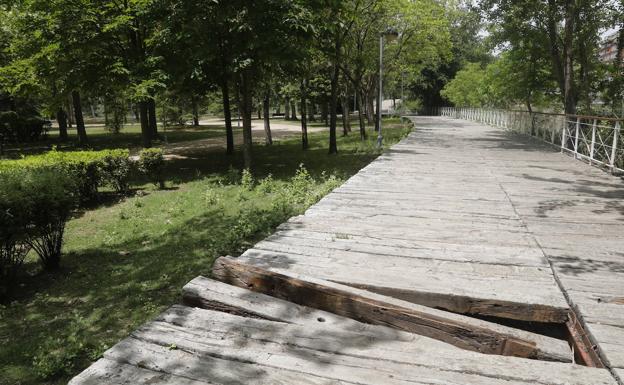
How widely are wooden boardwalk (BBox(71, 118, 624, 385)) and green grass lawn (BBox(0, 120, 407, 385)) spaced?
1391mm

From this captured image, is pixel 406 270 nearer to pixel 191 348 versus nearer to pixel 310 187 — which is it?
pixel 191 348

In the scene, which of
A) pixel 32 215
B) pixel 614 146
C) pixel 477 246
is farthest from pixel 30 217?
pixel 614 146

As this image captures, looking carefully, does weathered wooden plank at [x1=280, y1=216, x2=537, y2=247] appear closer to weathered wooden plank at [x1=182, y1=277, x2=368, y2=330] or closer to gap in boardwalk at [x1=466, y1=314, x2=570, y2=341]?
gap in boardwalk at [x1=466, y1=314, x2=570, y2=341]

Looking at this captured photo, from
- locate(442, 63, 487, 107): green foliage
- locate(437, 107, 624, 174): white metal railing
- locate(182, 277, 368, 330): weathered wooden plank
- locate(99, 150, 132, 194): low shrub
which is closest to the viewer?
locate(182, 277, 368, 330): weathered wooden plank

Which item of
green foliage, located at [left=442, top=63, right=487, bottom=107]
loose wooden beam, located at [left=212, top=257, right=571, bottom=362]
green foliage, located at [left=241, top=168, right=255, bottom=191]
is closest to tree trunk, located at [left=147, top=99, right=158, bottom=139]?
green foliage, located at [left=241, top=168, right=255, bottom=191]

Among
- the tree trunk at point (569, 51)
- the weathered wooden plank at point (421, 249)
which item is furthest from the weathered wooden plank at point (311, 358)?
the tree trunk at point (569, 51)

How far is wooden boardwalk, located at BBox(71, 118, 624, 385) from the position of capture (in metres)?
2.52

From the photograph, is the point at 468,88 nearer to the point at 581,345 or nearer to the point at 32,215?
the point at 32,215

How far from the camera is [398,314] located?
3.01 meters

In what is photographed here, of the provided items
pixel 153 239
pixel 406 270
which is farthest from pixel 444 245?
pixel 153 239

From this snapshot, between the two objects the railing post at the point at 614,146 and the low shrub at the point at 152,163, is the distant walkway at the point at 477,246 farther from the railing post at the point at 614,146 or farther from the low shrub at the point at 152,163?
Result: the low shrub at the point at 152,163

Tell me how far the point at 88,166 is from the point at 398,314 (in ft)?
32.1

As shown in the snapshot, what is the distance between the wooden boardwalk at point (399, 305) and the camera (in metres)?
2.52

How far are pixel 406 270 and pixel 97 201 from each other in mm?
9268
